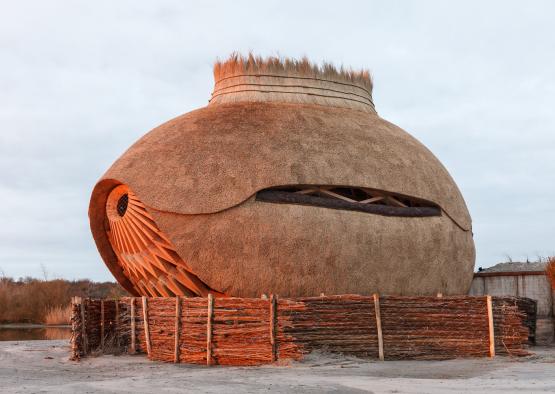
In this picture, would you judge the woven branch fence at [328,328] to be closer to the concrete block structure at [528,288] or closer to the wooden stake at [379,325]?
the wooden stake at [379,325]

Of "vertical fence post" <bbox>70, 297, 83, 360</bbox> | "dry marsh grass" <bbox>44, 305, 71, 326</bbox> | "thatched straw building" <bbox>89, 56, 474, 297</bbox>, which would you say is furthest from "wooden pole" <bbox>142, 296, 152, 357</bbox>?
"dry marsh grass" <bbox>44, 305, 71, 326</bbox>

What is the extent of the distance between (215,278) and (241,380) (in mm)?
3519

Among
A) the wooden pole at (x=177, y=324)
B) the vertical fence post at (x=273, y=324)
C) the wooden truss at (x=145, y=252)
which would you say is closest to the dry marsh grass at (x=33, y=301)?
the wooden truss at (x=145, y=252)

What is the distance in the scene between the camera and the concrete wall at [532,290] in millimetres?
15297

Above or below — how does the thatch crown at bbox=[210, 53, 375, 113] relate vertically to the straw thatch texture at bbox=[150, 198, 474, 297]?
above

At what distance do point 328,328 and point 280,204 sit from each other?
2.75 metres

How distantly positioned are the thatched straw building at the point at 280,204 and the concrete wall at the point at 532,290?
1.35 m

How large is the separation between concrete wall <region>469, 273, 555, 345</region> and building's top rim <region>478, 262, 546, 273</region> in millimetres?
510

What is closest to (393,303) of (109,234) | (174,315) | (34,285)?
(174,315)

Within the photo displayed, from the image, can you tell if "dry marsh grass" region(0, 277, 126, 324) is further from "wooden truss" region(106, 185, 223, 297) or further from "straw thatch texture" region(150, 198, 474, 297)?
"straw thatch texture" region(150, 198, 474, 297)

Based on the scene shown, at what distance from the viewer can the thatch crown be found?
50.4 feet

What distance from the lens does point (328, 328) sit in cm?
1072

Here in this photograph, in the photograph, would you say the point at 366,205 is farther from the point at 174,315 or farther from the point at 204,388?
the point at 204,388

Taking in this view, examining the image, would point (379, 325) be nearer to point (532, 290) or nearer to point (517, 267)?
point (532, 290)
